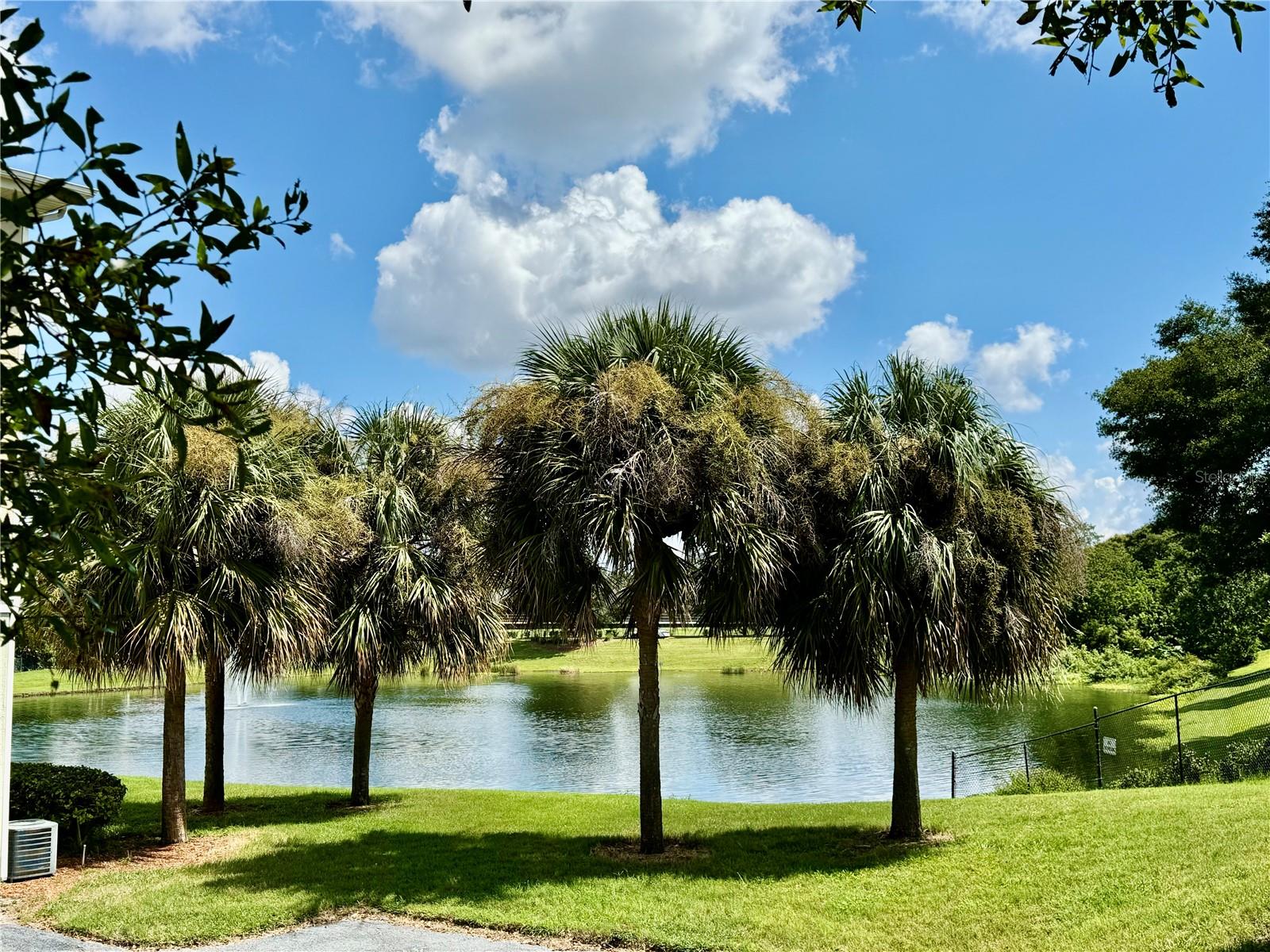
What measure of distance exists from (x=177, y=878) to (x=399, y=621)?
5.33 metres

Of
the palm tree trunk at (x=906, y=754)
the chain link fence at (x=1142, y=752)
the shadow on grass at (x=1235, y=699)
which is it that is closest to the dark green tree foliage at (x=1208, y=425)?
the chain link fence at (x=1142, y=752)

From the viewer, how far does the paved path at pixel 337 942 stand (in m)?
8.67

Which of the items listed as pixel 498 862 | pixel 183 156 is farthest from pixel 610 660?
pixel 183 156

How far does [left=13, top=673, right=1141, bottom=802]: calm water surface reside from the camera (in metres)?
21.7

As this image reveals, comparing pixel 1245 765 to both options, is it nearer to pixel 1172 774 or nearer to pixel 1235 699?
pixel 1172 774


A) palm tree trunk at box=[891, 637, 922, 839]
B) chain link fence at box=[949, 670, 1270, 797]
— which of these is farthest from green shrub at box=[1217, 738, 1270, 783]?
palm tree trunk at box=[891, 637, 922, 839]

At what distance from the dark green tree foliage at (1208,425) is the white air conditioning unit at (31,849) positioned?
19679mm

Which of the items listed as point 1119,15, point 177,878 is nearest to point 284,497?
point 177,878

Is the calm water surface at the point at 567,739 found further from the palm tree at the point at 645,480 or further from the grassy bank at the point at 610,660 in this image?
the grassy bank at the point at 610,660

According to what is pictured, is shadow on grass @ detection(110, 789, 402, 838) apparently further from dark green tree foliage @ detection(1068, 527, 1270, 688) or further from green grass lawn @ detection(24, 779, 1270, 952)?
dark green tree foliage @ detection(1068, 527, 1270, 688)

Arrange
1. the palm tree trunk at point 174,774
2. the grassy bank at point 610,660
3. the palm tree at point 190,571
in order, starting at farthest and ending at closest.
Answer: the grassy bank at point 610,660, the palm tree trunk at point 174,774, the palm tree at point 190,571

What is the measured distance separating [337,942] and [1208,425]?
1952cm

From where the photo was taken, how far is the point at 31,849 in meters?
11.3

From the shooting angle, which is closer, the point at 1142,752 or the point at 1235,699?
the point at 1142,752
